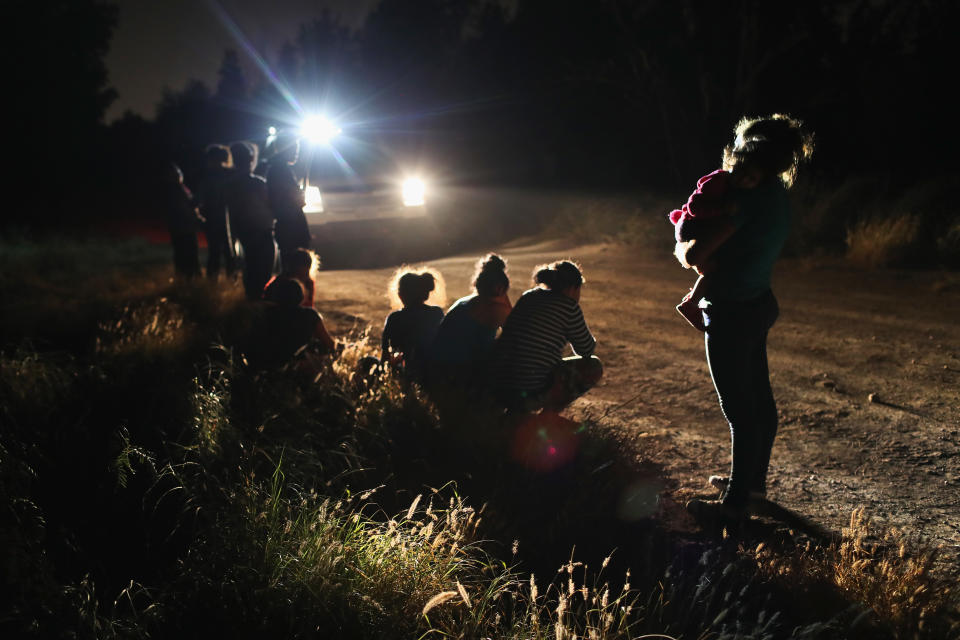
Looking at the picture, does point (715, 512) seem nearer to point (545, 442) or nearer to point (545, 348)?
point (545, 442)

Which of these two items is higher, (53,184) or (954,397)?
(53,184)

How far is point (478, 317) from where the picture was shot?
3.99 m

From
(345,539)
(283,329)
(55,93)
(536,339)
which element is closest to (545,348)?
(536,339)

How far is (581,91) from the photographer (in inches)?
803

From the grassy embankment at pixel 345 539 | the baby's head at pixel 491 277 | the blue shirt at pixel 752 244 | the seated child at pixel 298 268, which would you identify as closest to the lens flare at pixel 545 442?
the grassy embankment at pixel 345 539

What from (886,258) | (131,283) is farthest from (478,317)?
(886,258)

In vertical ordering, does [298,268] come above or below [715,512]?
above

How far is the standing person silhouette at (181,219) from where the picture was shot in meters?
7.40

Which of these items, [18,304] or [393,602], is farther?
[18,304]

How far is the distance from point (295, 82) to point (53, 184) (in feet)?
98.4

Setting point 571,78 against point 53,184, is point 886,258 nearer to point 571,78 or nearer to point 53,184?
point 571,78

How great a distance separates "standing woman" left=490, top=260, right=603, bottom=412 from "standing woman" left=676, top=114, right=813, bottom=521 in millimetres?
1083

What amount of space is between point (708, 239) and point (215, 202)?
6.01 meters

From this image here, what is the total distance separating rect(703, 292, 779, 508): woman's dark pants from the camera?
2559 millimetres
